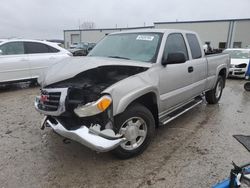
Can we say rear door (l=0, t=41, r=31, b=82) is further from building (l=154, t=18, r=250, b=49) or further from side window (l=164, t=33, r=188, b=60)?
building (l=154, t=18, r=250, b=49)

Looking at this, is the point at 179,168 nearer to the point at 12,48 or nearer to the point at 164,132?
the point at 164,132

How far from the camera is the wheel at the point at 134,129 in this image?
9.95 feet

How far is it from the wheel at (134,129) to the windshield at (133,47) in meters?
0.92

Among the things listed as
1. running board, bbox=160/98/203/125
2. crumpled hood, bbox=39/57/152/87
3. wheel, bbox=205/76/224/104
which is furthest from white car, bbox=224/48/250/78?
crumpled hood, bbox=39/57/152/87

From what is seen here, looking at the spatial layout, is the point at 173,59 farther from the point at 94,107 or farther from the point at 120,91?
the point at 94,107

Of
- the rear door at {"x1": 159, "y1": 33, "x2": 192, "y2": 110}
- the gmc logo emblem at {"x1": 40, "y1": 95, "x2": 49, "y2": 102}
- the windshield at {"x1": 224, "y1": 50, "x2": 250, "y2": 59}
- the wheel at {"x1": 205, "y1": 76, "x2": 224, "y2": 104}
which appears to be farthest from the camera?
the windshield at {"x1": 224, "y1": 50, "x2": 250, "y2": 59}

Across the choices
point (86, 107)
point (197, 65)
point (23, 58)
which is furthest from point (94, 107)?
point (23, 58)

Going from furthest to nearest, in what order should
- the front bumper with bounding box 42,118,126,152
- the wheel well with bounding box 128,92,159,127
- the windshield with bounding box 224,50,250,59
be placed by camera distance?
the windshield with bounding box 224,50,250,59 → the wheel well with bounding box 128,92,159,127 → the front bumper with bounding box 42,118,126,152

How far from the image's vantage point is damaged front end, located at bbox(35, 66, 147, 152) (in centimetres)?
264

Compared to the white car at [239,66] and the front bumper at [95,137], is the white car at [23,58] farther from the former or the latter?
the white car at [239,66]

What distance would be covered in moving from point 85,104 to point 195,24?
3020 cm

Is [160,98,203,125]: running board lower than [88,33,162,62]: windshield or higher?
lower

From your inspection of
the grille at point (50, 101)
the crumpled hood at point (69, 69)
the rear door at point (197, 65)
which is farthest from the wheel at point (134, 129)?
the rear door at point (197, 65)

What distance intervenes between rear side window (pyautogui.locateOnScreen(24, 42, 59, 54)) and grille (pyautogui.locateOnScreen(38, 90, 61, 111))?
5.55 m
